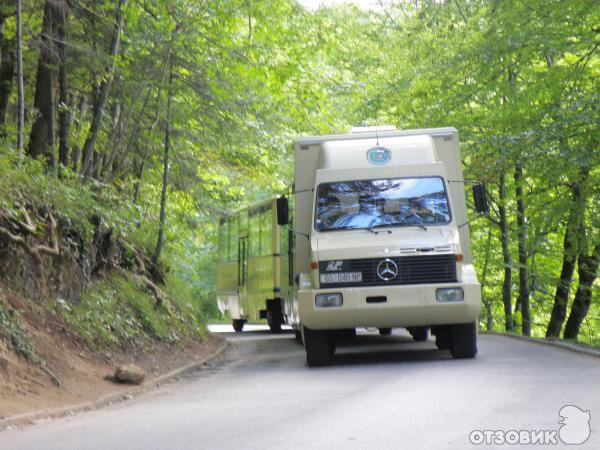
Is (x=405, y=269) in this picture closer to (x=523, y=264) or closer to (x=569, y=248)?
(x=569, y=248)

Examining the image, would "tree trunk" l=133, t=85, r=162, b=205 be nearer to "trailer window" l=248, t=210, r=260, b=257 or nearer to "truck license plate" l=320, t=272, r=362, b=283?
"trailer window" l=248, t=210, r=260, b=257

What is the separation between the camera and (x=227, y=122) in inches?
839

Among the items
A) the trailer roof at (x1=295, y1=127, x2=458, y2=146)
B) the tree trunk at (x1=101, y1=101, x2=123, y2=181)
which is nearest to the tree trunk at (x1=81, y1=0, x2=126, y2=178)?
the tree trunk at (x1=101, y1=101, x2=123, y2=181)

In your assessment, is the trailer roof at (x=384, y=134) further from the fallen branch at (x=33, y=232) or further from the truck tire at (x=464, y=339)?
the fallen branch at (x=33, y=232)

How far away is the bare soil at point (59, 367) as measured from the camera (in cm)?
1140

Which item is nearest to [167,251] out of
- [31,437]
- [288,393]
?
[288,393]

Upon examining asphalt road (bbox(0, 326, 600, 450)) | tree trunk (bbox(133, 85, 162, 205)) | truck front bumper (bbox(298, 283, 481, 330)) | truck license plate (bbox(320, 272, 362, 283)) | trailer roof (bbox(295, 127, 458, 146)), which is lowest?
asphalt road (bbox(0, 326, 600, 450))

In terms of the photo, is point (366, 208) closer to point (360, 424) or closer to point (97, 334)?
point (97, 334)

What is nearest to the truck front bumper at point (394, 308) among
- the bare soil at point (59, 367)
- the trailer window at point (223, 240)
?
the bare soil at point (59, 367)

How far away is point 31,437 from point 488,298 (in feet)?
106

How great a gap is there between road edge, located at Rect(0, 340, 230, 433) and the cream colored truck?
211 cm

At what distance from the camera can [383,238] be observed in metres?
15.7

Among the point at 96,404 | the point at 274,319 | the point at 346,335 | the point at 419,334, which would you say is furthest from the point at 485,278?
the point at 96,404

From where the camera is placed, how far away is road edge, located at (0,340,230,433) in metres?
10.1
